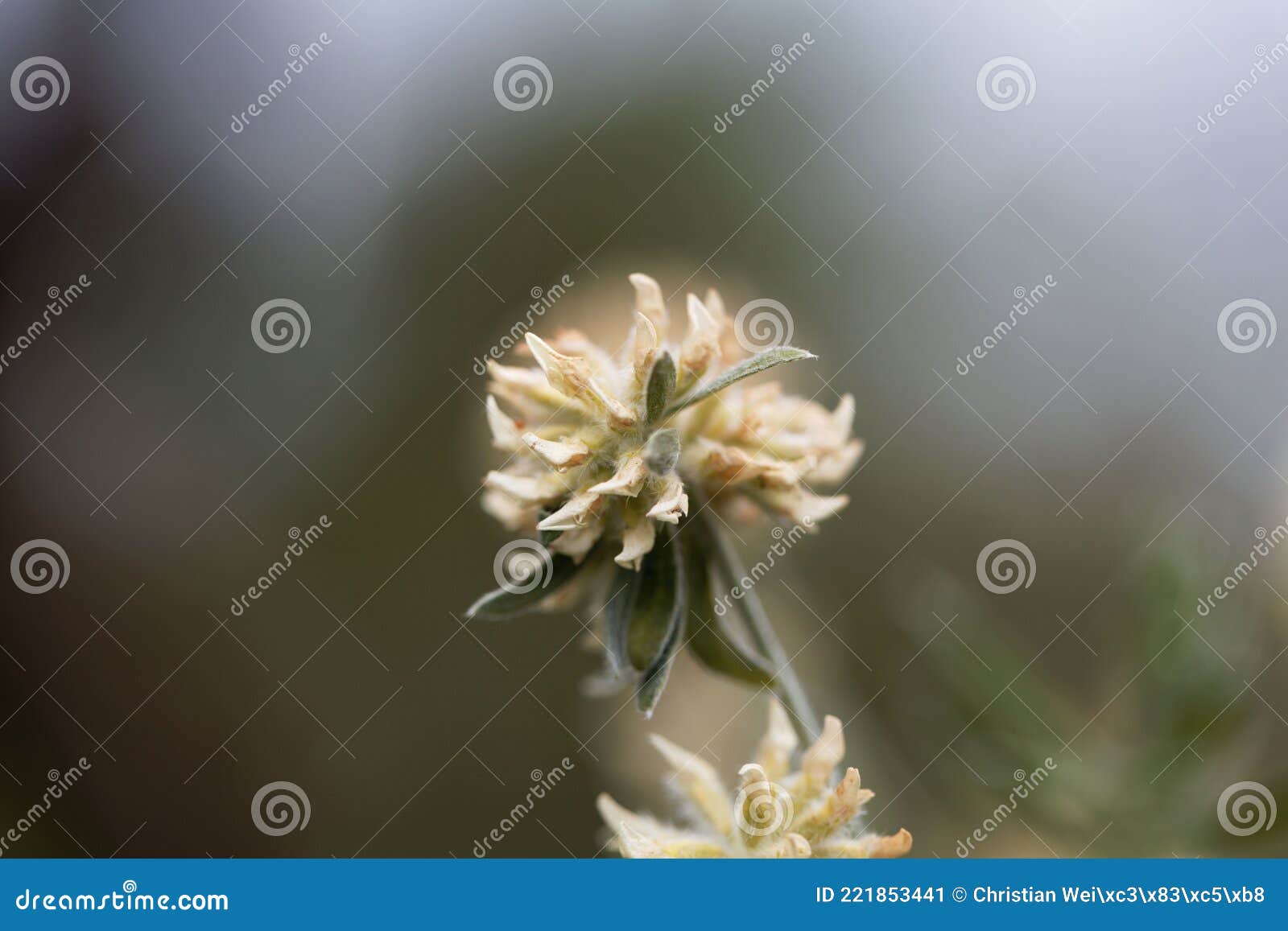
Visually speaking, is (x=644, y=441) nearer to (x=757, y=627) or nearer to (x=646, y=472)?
(x=646, y=472)

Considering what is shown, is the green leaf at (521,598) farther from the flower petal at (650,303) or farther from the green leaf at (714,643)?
the flower petal at (650,303)

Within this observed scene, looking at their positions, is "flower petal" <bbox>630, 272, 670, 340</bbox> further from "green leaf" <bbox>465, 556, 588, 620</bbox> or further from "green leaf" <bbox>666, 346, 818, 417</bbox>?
"green leaf" <bbox>465, 556, 588, 620</bbox>

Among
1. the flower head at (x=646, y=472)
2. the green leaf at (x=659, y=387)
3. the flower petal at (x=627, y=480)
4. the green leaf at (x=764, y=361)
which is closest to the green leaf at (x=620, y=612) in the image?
the flower head at (x=646, y=472)

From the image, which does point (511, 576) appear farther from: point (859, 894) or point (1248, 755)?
point (1248, 755)

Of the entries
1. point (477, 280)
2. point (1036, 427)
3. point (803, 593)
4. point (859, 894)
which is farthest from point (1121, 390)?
point (477, 280)

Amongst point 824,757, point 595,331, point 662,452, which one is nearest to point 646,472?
point 662,452

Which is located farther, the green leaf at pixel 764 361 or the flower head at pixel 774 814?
the flower head at pixel 774 814
